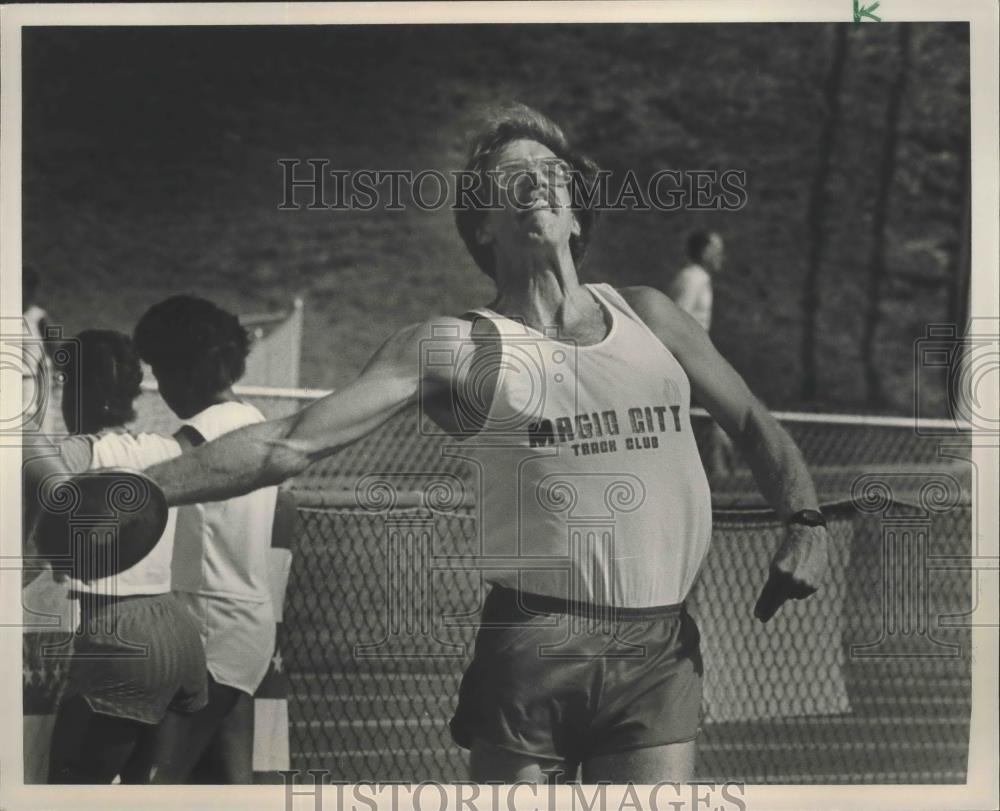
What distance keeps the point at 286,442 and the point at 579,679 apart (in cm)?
→ 91

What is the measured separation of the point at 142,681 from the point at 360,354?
0.97m

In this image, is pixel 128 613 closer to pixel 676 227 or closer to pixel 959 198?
pixel 676 227

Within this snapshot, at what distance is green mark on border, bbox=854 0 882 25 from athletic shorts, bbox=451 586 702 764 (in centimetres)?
156

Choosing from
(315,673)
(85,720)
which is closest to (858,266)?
(315,673)

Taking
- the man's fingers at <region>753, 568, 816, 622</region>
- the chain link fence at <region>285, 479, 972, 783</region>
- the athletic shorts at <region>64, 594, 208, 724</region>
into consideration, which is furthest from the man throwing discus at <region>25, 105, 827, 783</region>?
the athletic shorts at <region>64, 594, 208, 724</region>

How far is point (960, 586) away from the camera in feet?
11.0

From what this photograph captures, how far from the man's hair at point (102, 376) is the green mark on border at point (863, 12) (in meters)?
2.01

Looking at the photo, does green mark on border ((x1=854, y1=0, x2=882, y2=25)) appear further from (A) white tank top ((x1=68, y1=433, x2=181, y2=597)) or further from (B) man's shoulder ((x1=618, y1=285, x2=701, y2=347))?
(A) white tank top ((x1=68, y1=433, x2=181, y2=597))

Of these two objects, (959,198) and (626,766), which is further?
(959,198)

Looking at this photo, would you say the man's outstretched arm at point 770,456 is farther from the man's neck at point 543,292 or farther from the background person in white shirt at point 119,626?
the background person in white shirt at point 119,626

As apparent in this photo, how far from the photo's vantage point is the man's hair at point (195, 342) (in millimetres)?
3209

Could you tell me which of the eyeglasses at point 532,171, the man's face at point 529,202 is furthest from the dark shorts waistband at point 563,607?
the eyeglasses at point 532,171

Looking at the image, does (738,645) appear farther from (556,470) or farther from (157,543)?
(157,543)

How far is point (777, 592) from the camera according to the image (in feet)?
10.8
